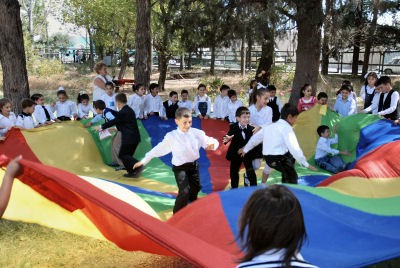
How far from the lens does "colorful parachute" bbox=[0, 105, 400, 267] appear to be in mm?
2316

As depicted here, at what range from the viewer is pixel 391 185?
419cm

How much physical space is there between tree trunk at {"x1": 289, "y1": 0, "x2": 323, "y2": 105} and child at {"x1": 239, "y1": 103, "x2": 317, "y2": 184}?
4210mm

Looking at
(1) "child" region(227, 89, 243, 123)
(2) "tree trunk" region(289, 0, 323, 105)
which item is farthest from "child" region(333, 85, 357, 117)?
(2) "tree trunk" region(289, 0, 323, 105)

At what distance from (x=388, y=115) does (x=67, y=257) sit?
4.94 meters

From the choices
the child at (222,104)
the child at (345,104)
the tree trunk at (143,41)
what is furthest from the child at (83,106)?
the child at (345,104)

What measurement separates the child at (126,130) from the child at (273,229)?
173 inches

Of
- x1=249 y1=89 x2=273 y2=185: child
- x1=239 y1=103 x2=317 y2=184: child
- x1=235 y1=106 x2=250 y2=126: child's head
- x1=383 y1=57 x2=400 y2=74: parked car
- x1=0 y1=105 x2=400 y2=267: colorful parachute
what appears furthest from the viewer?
x1=383 y1=57 x2=400 y2=74: parked car

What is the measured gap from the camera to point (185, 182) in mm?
4227

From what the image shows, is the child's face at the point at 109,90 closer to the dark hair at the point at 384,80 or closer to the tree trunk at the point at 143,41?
the tree trunk at the point at 143,41

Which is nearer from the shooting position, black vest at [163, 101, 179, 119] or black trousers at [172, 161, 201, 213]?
black trousers at [172, 161, 201, 213]

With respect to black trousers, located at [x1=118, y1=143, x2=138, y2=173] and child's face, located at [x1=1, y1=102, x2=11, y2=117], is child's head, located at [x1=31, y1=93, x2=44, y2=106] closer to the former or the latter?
child's face, located at [x1=1, y1=102, x2=11, y2=117]

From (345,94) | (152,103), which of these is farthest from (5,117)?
(345,94)

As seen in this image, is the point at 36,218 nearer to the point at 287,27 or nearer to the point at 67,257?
the point at 67,257

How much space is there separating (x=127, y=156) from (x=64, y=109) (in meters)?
1.98
